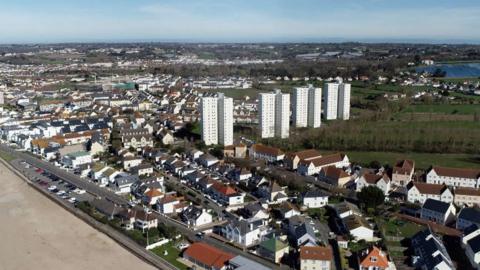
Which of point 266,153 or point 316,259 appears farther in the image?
point 266,153

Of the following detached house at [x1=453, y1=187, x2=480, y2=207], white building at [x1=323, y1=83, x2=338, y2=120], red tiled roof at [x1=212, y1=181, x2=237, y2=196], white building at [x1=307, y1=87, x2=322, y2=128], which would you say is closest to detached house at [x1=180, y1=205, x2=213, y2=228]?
red tiled roof at [x1=212, y1=181, x2=237, y2=196]

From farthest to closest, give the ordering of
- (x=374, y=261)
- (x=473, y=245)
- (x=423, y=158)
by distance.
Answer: (x=423, y=158) → (x=473, y=245) → (x=374, y=261)

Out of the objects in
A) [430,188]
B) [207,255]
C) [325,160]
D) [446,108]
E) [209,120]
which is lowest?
[207,255]

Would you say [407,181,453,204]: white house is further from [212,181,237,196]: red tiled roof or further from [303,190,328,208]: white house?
[212,181,237,196]: red tiled roof

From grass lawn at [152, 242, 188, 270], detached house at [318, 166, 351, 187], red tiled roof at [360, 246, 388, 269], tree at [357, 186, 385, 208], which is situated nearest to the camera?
red tiled roof at [360, 246, 388, 269]

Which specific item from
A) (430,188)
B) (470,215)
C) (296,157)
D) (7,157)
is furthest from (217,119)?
(470,215)

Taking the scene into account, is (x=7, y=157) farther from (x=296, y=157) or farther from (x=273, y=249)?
(x=273, y=249)

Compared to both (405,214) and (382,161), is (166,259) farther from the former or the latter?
(382,161)
